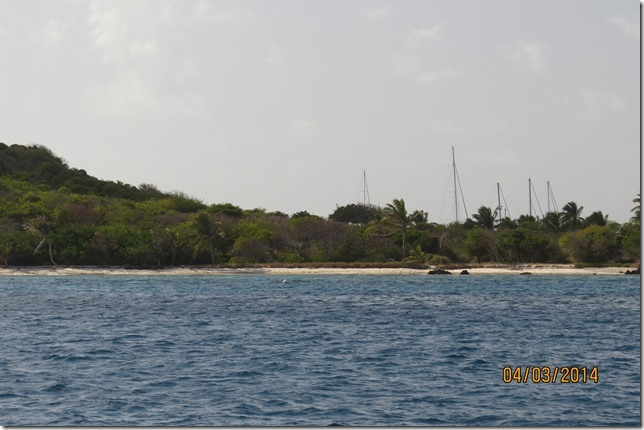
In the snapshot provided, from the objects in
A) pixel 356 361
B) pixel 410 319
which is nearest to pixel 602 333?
pixel 410 319

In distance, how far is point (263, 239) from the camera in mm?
96562

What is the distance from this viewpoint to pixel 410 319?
145 ft

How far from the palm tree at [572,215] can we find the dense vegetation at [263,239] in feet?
2.40

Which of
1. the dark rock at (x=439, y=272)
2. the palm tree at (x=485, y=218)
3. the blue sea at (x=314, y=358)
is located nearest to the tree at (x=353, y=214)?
the palm tree at (x=485, y=218)

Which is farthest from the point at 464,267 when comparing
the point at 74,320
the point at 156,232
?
the point at 74,320

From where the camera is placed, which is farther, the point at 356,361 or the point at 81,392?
the point at 356,361

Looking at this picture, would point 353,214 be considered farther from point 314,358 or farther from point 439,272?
point 314,358

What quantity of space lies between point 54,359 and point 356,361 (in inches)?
394

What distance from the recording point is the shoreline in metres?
85.9

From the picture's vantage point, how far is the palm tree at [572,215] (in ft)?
379

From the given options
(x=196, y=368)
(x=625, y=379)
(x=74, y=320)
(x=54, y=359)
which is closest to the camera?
(x=625, y=379)

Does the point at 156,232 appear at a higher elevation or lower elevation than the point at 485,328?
higher

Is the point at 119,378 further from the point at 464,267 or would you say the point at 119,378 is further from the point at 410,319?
the point at 464,267

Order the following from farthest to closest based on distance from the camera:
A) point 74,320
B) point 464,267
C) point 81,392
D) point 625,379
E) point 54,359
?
1. point 464,267
2. point 74,320
3. point 54,359
4. point 625,379
5. point 81,392
